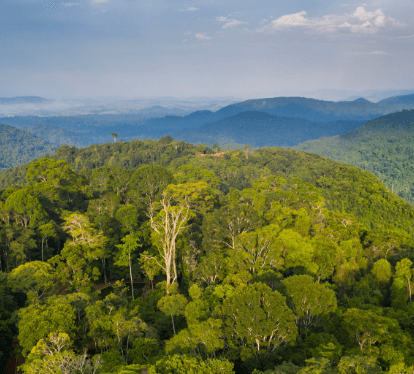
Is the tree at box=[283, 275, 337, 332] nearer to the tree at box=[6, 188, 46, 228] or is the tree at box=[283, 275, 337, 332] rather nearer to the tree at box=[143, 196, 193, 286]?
the tree at box=[143, 196, 193, 286]

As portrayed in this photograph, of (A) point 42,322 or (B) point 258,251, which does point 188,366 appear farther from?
(B) point 258,251

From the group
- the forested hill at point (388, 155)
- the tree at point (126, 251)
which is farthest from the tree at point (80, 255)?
the forested hill at point (388, 155)

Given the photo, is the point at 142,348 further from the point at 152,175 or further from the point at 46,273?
the point at 152,175

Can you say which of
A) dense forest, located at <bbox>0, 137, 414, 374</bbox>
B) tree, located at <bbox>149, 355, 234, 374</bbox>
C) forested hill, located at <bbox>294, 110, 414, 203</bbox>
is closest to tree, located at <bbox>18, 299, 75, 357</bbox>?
dense forest, located at <bbox>0, 137, 414, 374</bbox>

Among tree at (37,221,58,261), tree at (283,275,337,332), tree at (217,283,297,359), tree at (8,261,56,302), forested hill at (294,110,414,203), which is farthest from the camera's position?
forested hill at (294,110,414,203)

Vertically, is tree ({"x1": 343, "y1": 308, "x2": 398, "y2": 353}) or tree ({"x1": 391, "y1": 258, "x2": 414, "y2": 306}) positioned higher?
tree ({"x1": 343, "y1": 308, "x2": 398, "y2": 353})

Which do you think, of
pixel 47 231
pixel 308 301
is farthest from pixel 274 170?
pixel 308 301
